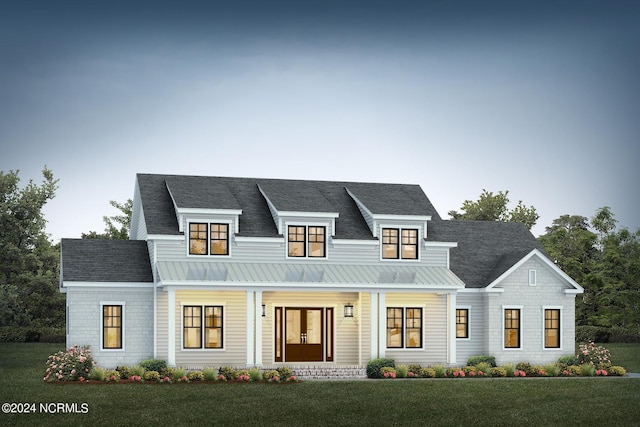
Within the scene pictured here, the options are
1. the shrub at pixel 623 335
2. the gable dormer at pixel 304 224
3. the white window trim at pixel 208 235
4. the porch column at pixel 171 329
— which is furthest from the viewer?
the shrub at pixel 623 335

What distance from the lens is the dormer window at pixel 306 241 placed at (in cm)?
3397

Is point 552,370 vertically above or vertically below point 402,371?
below

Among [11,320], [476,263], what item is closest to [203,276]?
[476,263]

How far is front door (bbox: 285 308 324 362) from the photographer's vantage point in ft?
112

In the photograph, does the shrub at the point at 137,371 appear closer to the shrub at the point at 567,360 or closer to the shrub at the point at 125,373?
the shrub at the point at 125,373

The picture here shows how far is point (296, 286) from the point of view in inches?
Result: 1261

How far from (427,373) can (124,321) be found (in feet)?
34.1

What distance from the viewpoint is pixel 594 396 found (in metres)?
27.1

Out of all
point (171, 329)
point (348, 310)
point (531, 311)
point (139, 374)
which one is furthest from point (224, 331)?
point (531, 311)

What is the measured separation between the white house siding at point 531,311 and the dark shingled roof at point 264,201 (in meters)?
4.33

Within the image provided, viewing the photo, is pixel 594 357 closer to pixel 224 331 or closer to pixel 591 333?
pixel 224 331

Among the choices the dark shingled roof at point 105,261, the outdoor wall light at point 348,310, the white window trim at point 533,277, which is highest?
the dark shingled roof at point 105,261

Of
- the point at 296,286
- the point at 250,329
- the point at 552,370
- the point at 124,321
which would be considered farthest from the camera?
the point at 552,370

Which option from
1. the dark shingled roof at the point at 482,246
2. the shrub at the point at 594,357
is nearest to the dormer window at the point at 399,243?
the dark shingled roof at the point at 482,246
